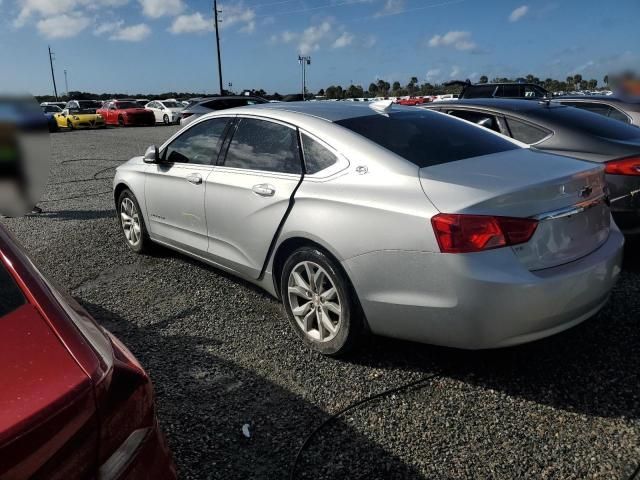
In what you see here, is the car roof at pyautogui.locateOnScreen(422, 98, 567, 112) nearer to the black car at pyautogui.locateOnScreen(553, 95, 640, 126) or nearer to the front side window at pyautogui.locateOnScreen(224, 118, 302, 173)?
the black car at pyautogui.locateOnScreen(553, 95, 640, 126)

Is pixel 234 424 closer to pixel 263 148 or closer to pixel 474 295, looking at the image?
pixel 474 295

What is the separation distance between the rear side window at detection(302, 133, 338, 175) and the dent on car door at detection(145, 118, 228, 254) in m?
0.99

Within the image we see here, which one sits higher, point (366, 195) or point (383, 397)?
point (366, 195)

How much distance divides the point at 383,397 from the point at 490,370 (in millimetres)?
677

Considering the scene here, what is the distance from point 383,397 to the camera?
290 cm

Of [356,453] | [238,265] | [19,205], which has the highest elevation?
[19,205]

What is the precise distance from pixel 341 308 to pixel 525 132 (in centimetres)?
290

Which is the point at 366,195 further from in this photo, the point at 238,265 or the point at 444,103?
the point at 444,103

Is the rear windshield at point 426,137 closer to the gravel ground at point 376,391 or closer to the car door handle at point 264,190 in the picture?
the car door handle at point 264,190

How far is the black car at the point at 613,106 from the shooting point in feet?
20.2

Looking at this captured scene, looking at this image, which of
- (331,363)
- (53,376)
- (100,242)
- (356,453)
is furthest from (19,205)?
(100,242)

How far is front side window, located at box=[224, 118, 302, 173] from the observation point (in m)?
3.57

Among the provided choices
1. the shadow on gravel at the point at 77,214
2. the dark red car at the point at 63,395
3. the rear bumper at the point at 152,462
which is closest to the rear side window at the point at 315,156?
the dark red car at the point at 63,395

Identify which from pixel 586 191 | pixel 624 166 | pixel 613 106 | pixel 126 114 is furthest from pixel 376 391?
pixel 126 114
